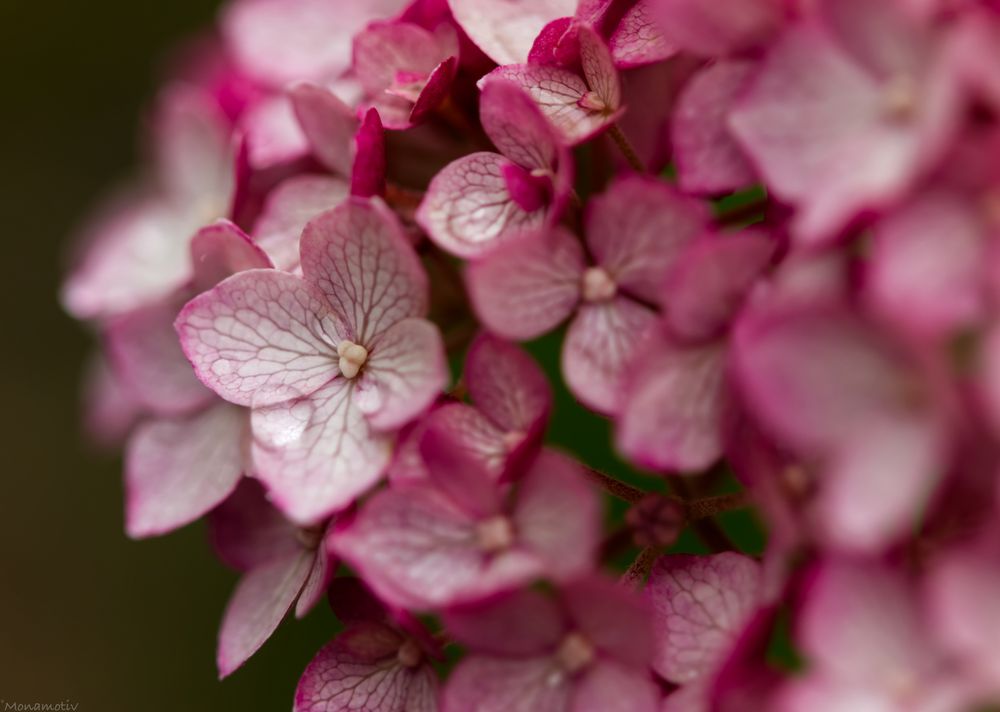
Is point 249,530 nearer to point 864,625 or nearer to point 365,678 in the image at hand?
point 365,678

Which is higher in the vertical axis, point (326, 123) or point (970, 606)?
point (326, 123)

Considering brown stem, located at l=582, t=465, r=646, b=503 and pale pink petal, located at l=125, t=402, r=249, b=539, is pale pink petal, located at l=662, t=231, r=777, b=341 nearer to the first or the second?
A: brown stem, located at l=582, t=465, r=646, b=503

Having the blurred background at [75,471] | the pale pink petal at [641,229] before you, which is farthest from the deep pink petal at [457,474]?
the blurred background at [75,471]

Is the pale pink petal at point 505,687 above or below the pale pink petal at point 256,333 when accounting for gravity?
below

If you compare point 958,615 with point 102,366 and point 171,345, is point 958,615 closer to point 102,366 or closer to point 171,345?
point 171,345

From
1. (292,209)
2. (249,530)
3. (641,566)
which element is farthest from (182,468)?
(641,566)

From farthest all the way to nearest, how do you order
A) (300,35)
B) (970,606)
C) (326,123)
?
(300,35), (326,123), (970,606)

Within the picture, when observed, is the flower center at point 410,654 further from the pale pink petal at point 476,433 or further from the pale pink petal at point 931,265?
the pale pink petal at point 931,265
